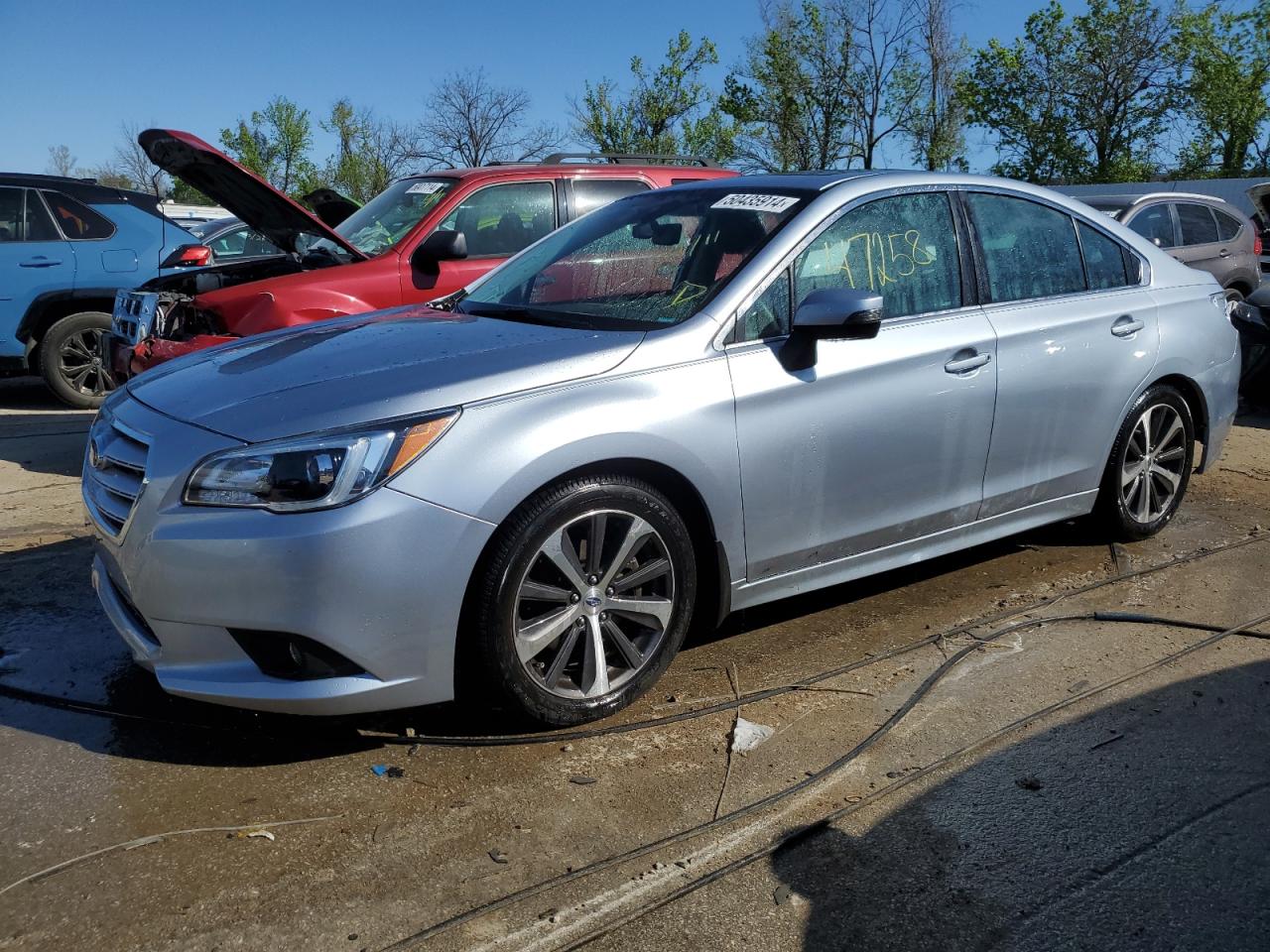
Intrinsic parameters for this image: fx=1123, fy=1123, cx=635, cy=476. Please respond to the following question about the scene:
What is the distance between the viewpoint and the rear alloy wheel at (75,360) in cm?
915

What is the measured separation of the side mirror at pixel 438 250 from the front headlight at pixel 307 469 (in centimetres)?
267

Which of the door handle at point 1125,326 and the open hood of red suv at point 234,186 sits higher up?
the open hood of red suv at point 234,186

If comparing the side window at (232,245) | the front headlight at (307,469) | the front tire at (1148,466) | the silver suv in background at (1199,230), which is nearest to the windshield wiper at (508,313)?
the front headlight at (307,469)

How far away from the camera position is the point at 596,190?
304 inches

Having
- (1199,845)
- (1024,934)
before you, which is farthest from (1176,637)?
(1024,934)

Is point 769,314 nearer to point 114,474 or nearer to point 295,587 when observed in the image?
point 295,587

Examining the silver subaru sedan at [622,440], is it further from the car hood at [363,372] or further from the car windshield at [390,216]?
the car windshield at [390,216]

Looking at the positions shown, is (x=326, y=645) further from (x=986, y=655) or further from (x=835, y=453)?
(x=986, y=655)

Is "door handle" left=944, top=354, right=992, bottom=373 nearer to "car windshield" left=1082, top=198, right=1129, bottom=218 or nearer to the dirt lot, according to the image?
the dirt lot

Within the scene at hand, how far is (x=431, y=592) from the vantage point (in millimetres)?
2967

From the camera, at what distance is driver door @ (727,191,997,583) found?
11.9 ft

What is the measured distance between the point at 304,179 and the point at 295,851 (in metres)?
44.8

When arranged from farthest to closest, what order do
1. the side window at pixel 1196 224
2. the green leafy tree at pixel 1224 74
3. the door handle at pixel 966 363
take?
1. the green leafy tree at pixel 1224 74
2. the side window at pixel 1196 224
3. the door handle at pixel 966 363

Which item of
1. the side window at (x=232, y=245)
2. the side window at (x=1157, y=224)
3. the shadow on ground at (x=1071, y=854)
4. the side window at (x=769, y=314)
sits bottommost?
the shadow on ground at (x=1071, y=854)
